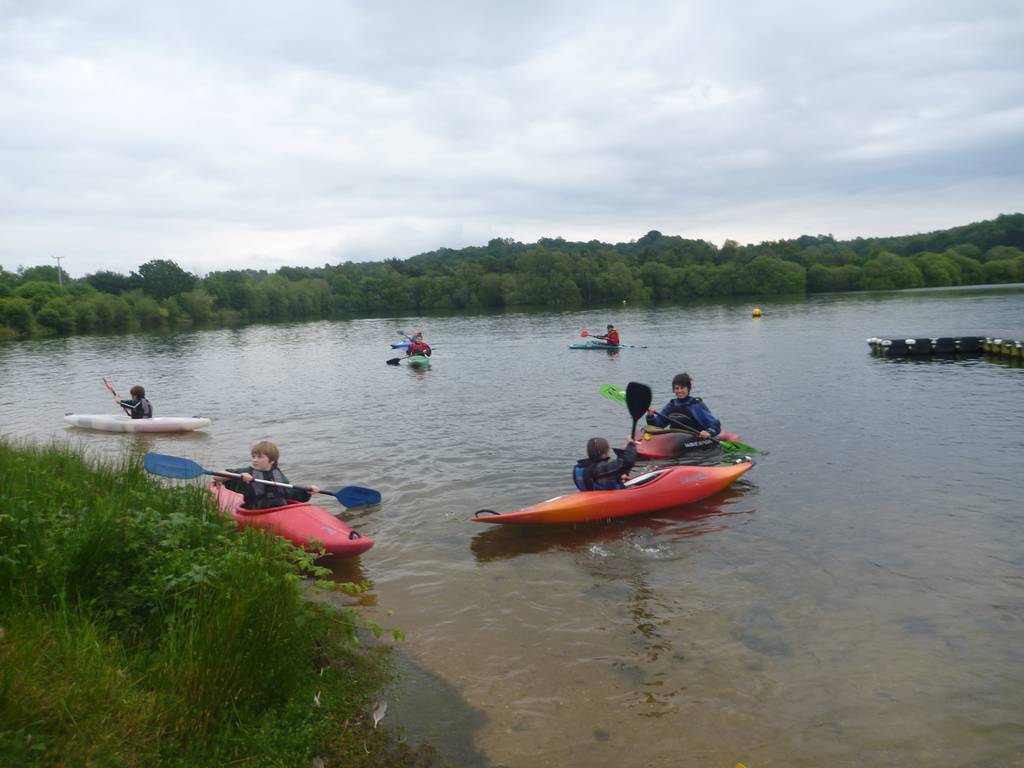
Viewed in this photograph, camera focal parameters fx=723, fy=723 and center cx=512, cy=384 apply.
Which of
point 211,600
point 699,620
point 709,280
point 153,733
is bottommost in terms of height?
point 699,620

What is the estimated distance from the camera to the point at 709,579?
7102mm

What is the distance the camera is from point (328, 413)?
18172mm

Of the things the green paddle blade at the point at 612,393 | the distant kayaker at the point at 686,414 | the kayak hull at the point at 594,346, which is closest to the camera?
the distant kayaker at the point at 686,414

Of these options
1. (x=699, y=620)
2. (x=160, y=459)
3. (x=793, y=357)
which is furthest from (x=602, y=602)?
(x=793, y=357)

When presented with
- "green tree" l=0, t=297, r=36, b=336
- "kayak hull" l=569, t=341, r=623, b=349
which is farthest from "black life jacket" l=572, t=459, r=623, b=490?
"green tree" l=0, t=297, r=36, b=336

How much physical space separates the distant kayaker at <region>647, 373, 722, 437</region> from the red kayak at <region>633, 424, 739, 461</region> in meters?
0.15

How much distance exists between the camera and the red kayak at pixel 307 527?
7387 millimetres

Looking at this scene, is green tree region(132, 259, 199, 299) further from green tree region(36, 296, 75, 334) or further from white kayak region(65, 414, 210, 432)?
white kayak region(65, 414, 210, 432)

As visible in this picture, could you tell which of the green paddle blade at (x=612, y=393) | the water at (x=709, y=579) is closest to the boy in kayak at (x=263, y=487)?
the water at (x=709, y=579)

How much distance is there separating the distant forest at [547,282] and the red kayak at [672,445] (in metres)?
68.0

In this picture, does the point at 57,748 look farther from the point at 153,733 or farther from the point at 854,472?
the point at 854,472

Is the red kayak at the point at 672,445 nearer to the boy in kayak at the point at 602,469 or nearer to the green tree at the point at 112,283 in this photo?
the boy in kayak at the point at 602,469

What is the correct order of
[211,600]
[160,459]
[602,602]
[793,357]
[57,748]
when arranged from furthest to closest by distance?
1. [793,357]
2. [160,459]
3. [602,602]
4. [211,600]
5. [57,748]

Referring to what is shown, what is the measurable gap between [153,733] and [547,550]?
16.5ft
